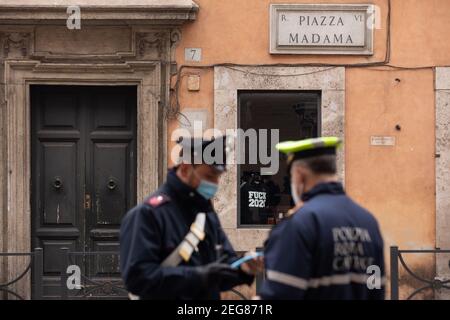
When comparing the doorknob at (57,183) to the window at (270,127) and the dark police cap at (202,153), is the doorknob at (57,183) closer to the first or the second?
the window at (270,127)

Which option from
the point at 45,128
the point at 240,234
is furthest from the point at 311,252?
the point at 45,128

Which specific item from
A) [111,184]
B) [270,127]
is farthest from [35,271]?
[270,127]

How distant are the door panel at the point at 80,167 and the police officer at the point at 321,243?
6.30 m

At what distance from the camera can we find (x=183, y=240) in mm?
4133

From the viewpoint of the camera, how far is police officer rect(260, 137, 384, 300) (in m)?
3.52

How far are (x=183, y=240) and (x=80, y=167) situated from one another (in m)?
6.01

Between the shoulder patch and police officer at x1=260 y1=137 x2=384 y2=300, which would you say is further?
the shoulder patch

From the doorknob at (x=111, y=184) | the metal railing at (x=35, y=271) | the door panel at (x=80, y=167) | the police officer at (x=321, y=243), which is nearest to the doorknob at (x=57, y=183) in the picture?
the door panel at (x=80, y=167)

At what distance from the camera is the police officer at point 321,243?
139 inches

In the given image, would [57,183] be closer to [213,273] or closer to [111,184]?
[111,184]

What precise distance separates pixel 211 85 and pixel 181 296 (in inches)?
232

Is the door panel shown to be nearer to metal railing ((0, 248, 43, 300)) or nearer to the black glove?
metal railing ((0, 248, 43, 300))

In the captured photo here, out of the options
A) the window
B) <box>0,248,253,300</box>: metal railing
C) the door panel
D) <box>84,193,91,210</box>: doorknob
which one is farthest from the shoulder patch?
<box>84,193,91,210</box>: doorknob

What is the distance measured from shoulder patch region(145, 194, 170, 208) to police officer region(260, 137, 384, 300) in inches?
26.6
